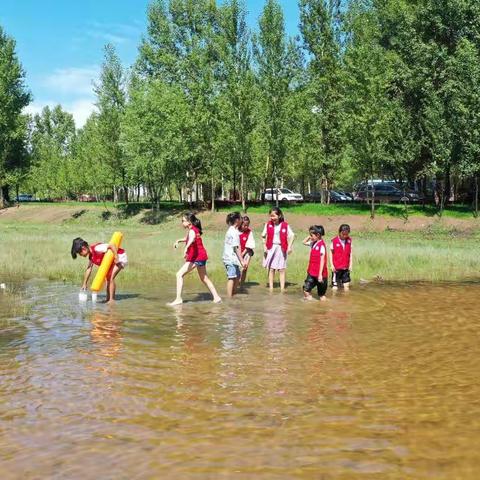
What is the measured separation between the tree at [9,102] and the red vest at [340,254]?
49281 millimetres

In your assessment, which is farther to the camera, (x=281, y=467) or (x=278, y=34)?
(x=278, y=34)

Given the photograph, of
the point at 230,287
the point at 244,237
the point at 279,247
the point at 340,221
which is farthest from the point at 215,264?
the point at 340,221

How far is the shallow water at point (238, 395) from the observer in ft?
15.3

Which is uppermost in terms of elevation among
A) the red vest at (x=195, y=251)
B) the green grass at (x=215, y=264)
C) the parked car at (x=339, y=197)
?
the parked car at (x=339, y=197)

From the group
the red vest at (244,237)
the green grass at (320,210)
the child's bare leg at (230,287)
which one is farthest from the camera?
the green grass at (320,210)

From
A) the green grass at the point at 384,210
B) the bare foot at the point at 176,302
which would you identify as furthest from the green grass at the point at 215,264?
the green grass at the point at 384,210

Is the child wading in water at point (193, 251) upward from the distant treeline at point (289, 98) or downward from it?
downward

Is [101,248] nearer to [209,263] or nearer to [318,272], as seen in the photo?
[318,272]

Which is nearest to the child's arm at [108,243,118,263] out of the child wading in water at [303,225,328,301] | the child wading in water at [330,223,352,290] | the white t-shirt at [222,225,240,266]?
the white t-shirt at [222,225,240,266]

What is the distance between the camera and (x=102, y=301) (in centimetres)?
1256

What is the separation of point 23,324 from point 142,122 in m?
38.8

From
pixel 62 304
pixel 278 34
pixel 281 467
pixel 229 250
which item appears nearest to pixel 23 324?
pixel 62 304

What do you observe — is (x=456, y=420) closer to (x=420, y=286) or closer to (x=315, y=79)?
(x=420, y=286)

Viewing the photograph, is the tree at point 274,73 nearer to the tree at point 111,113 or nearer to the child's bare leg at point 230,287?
the tree at point 111,113
